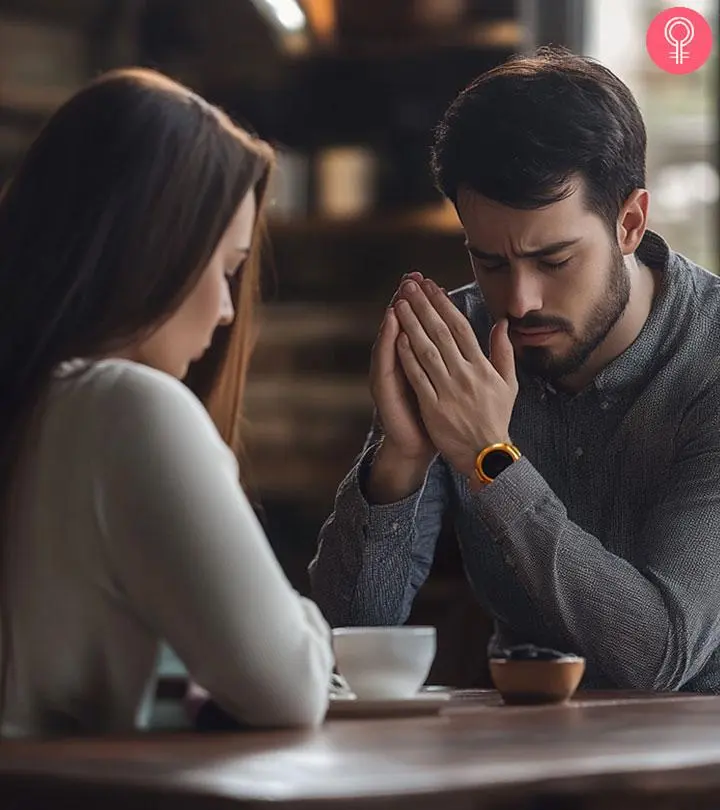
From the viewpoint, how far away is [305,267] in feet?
13.6

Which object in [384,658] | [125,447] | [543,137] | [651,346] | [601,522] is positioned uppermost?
[543,137]

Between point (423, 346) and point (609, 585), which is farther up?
point (423, 346)

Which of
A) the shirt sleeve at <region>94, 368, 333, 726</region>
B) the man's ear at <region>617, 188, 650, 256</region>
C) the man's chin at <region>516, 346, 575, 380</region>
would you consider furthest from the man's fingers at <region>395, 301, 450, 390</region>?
the shirt sleeve at <region>94, 368, 333, 726</region>

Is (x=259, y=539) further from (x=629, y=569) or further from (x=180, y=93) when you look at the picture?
(x=629, y=569)

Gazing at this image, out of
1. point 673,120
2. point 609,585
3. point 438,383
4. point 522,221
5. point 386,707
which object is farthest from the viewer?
point 673,120

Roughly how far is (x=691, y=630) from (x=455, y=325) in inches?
18.2

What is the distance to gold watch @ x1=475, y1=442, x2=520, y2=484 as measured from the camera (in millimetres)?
1822

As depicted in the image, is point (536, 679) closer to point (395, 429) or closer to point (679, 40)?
point (395, 429)

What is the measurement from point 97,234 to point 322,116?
2928 millimetres

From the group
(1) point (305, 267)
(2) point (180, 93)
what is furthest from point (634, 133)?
(1) point (305, 267)

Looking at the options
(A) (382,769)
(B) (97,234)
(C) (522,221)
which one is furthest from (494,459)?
(A) (382,769)

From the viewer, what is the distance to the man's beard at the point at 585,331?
6.76 ft

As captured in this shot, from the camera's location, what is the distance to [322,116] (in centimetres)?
407

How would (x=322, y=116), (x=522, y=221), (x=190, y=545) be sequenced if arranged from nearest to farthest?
(x=190, y=545) → (x=522, y=221) → (x=322, y=116)
